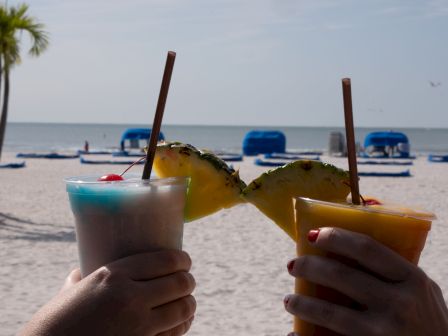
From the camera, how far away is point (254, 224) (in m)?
10.4

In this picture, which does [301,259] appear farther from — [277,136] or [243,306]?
[277,136]

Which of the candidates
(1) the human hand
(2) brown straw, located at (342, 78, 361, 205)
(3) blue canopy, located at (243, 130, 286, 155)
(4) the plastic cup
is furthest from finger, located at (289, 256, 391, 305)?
(3) blue canopy, located at (243, 130, 286, 155)

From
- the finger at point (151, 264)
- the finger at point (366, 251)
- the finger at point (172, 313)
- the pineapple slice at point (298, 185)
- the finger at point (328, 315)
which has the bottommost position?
the finger at point (172, 313)

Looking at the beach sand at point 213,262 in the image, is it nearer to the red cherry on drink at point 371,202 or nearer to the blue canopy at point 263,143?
the red cherry on drink at point 371,202

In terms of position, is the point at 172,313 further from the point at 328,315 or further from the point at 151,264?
the point at 328,315

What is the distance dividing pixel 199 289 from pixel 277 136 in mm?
30739

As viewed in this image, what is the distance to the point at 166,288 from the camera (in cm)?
135

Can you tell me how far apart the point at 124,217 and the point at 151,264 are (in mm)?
168

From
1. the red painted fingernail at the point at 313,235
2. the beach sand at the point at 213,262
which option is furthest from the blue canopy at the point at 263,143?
the red painted fingernail at the point at 313,235

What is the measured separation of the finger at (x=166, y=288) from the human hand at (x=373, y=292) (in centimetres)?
27

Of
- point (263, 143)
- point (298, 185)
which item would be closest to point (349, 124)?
point (298, 185)

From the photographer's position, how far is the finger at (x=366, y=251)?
1220mm

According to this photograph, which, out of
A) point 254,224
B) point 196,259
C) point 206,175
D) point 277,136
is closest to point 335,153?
point 277,136

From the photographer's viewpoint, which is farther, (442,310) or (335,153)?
(335,153)
